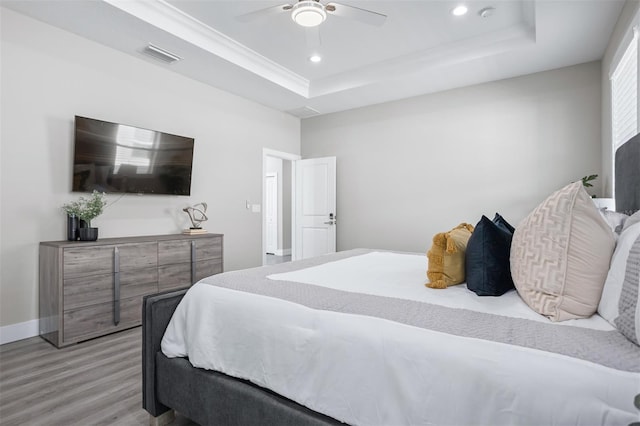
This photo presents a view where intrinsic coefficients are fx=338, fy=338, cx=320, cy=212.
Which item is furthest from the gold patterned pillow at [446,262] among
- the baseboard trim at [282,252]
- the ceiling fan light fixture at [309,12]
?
the baseboard trim at [282,252]

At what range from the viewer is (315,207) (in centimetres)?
575

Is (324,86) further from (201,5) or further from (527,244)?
(527,244)

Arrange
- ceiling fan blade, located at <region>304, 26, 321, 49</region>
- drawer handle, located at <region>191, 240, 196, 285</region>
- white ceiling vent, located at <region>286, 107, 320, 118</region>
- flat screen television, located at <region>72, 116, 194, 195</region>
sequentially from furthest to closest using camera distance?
white ceiling vent, located at <region>286, 107, 320, 118</region> < drawer handle, located at <region>191, 240, 196, 285</region> < flat screen television, located at <region>72, 116, 194, 195</region> < ceiling fan blade, located at <region>304, 26, 321, 49</region>

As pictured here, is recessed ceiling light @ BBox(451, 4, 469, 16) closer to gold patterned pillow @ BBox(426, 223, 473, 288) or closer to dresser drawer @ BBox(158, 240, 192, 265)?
gold patterned pillow @ BBox(426, 223, 473, 288)

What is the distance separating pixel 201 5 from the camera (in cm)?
304

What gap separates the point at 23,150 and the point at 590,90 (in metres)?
5.69

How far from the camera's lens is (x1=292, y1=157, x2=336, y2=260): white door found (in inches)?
219

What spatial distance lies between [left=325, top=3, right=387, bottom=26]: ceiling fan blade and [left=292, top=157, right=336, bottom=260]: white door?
2953 mm

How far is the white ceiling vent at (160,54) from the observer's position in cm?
340

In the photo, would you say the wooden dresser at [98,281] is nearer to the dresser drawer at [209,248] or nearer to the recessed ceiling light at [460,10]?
the dresser drawer at [209,248]

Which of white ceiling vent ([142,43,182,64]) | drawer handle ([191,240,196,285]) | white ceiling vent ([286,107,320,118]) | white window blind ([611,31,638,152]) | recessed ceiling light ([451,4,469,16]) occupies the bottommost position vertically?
drawer handle ([191,240,196,285])

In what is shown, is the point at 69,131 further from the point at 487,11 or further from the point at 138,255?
the point at 487,11

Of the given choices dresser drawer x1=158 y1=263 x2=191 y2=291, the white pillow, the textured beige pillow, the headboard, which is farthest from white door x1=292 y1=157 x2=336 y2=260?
the white pillow

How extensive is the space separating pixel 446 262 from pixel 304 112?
449 cm
